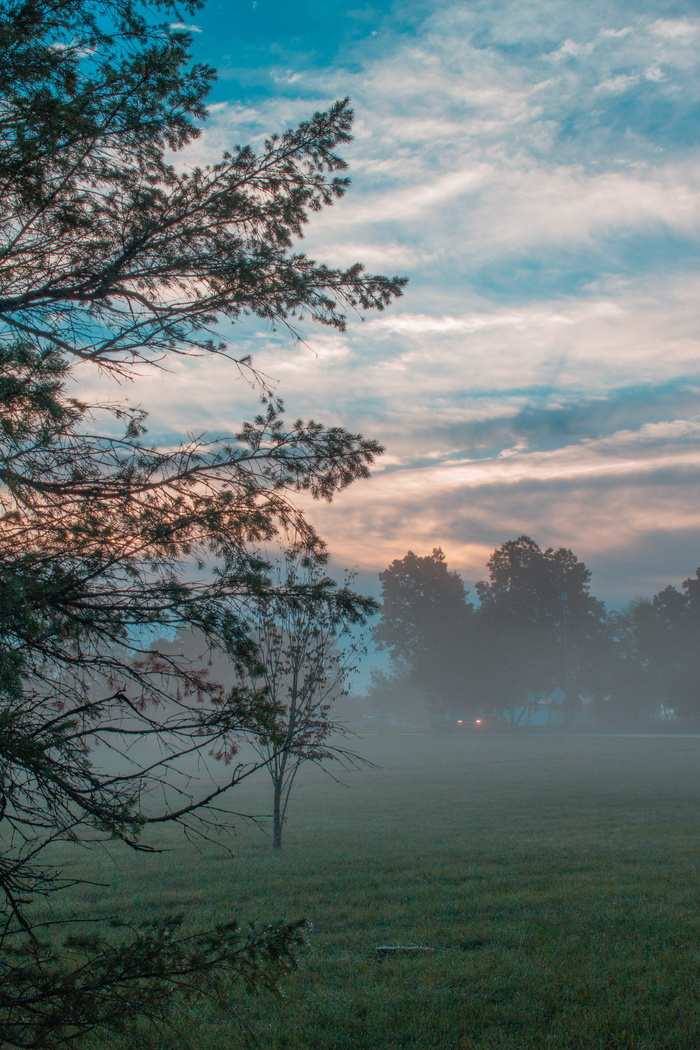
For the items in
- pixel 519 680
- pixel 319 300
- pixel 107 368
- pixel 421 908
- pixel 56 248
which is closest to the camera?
pixel 56 248

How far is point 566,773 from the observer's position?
2738cm

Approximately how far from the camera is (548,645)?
65500mm

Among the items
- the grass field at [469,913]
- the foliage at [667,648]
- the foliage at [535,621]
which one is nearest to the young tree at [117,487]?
the grass field at [469,913]

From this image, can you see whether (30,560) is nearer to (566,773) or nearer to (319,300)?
(319,300)

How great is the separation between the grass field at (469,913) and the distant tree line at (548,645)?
46195 millimetres

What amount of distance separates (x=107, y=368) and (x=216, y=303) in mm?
1005

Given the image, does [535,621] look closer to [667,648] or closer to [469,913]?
[667,648]

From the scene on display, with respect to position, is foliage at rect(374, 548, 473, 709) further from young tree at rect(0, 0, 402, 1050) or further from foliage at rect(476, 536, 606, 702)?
young tree at rect(0, 0, 402, 1050)

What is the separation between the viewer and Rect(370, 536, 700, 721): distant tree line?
64.2 meters

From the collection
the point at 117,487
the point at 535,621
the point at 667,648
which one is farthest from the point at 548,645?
the point at 117,487

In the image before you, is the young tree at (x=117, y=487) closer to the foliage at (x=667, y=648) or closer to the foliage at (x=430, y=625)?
the foliage at (x=430, y=625)

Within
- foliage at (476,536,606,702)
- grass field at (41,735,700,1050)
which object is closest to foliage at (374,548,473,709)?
foliage at (476,536,606,702)

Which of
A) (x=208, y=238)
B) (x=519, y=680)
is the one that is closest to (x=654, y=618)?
(x=519, y=680)

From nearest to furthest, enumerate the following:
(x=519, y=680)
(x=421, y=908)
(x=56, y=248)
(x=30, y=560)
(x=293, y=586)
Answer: (x=30, y=560) < (x=293, y=586) < (x=56, y=248) < (x=421, y=908) < (x=519, y=680)
